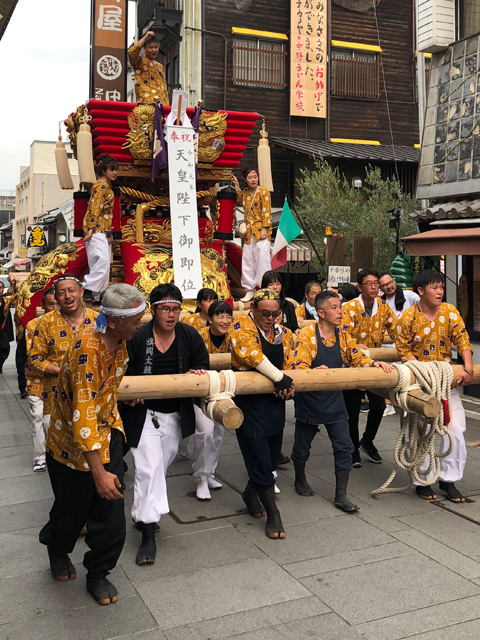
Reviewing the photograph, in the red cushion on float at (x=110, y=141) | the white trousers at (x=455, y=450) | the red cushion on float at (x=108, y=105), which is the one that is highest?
the red cushion on float at (x=108, y=105)

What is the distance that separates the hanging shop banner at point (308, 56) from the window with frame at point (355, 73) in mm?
629

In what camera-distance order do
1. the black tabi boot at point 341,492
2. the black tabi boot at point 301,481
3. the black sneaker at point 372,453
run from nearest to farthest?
the black tabi boot at point 341,492 → the black tabi boot at point 301,481 → the black sneaker at point 372,453

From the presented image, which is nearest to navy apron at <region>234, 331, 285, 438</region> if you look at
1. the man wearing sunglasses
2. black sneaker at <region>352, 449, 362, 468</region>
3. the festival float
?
the man wearing sunglasses

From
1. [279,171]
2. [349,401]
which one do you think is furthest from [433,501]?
[279,171]

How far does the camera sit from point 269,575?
12.6ft

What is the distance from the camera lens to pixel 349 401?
616cm

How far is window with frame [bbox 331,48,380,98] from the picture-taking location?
72.7 ft

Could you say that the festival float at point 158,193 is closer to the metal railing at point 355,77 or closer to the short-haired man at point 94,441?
the short-haired man at point 94,441

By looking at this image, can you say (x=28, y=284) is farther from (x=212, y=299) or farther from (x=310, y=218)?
(x=310, y=218)

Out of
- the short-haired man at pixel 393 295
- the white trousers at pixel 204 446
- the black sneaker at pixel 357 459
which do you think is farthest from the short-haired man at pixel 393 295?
the white trousers at pixel 204 446

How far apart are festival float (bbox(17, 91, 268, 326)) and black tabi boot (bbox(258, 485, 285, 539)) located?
2.80 meters

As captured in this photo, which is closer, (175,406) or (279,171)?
(175,406)

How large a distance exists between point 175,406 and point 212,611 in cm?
138

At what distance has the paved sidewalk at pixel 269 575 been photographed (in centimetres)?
326
